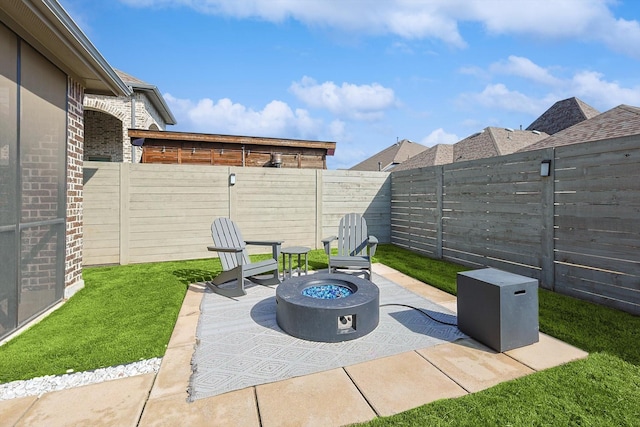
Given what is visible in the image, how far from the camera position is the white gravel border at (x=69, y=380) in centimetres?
210

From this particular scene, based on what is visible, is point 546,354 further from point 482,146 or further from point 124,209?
A: point 482,146

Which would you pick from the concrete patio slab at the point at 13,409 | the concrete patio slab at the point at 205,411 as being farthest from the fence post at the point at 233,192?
the concrete patio slab at the point at 205,411

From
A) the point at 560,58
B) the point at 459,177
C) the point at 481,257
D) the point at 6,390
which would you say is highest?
the point at 560,58

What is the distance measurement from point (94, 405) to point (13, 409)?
19.0 inches

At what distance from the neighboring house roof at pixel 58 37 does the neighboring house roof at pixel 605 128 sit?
9.44 metres

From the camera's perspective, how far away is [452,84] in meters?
8.88

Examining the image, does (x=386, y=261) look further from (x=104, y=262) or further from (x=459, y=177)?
(x=104, y=262)

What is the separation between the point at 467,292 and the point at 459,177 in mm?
3543

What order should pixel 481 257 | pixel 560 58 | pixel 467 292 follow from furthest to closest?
pixel 560 58 → pixel 481 257 → pixel 467 292

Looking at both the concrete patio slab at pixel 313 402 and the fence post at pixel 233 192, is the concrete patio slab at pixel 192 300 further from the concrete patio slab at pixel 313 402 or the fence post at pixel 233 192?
the fence post at pixel 233 192

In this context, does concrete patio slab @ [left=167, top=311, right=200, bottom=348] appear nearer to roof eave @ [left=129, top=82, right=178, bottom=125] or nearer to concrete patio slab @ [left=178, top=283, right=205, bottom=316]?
concrete patio slab @ [left=178, top=283, right=205, bottom=316]

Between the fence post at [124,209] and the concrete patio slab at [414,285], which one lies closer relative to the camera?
the concrete patio slab at [414,285]

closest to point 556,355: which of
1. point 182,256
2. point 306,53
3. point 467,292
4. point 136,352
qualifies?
point 467,292

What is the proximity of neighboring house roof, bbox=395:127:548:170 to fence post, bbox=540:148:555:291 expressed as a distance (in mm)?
7749
